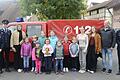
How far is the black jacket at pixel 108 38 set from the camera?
12.0 m

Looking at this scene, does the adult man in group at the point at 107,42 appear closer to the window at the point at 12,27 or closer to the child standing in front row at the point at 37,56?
the child standing in front row at the point at 37,56

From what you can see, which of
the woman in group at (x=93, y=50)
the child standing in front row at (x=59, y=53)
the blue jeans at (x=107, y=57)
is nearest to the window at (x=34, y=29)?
the child standing in front row at (x=59, y=53)

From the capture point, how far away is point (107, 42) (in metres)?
12.1

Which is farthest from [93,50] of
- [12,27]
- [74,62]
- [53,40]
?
[12,27]

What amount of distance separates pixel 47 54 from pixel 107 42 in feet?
7.26

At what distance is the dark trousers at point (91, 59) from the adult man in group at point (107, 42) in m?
0.38

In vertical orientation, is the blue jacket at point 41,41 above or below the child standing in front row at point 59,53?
above

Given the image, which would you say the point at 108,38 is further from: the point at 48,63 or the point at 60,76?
the point at 48,63

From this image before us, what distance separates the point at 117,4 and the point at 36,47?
34.5 meters

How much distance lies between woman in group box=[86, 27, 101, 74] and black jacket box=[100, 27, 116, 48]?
282 millimetres

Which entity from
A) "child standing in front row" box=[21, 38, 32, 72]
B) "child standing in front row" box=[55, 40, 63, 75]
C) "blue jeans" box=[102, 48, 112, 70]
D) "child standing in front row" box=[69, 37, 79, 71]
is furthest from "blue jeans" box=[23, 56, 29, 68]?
"blue jeans" box=[102, 48, 112, 70]

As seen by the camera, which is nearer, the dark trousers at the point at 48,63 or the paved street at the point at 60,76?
the paved street at the point at 60,76

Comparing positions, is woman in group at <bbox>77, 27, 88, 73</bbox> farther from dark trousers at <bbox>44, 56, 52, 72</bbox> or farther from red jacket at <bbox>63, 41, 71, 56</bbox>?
dark trousers at <bbox>44, 56, 52, 72</bbox>

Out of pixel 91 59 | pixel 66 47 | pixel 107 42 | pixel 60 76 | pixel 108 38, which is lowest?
pixel 60 76
